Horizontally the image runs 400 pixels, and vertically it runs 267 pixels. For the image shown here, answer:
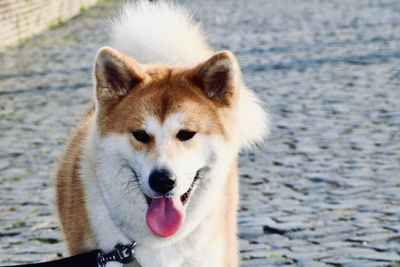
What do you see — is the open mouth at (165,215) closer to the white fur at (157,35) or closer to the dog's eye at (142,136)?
the dog's eye at (142,136)

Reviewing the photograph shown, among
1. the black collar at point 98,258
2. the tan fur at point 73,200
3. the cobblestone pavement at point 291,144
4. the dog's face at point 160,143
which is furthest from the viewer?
the cobblestone pavement at point 291,144

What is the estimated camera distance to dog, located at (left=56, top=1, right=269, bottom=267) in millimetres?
3941

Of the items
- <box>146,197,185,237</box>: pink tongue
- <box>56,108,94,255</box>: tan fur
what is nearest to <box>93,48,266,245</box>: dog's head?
<box>146,197,185,237</box>: pink tongue

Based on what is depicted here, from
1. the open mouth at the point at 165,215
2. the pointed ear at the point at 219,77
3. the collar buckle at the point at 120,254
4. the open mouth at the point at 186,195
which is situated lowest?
the collar buckle at the point at 120,254

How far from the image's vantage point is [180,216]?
13.0ft

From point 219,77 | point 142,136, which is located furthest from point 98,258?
point 219,77

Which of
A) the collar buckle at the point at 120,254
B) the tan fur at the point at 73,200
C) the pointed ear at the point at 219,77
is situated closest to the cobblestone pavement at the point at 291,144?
the tan fur at the point at 73,200

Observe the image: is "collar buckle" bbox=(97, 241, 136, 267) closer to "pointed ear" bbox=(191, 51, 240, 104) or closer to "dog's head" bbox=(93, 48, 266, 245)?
"dog's head" bbox=(93, 48, 266, 245)

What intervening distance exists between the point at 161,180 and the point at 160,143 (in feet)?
0.67

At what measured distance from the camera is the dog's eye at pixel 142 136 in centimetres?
398

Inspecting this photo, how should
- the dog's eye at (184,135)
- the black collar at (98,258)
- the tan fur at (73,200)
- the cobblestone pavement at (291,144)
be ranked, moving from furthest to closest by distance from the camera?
the cobblestone pavement at (291,144)
the tan fur at (73,200)
the dog's eye at (184,135)
the black collar at (98,258)

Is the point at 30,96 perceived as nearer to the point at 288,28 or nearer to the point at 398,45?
the point at 398,45

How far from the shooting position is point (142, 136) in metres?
3.99

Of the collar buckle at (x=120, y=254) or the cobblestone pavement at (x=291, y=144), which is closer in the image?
the collar buckle at (x=120, y=254)
